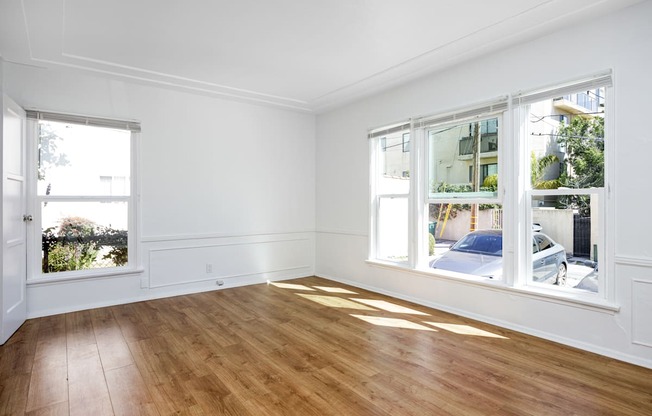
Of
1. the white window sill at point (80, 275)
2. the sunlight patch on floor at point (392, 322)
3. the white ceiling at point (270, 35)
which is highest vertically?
the white ceiling at point (270, 35)

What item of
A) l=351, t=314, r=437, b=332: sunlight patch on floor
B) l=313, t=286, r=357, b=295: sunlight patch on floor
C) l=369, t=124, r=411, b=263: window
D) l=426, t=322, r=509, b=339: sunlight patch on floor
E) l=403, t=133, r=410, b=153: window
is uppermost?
l=403, t=133, r=410, b=153: window

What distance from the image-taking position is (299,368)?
2.60 meters

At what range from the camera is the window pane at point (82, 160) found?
3873mm

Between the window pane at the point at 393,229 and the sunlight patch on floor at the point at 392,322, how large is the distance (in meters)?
1.09

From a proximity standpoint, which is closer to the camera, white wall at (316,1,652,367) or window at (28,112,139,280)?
white wall at (316,1,652,367)

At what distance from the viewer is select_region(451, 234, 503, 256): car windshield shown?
11.7ft

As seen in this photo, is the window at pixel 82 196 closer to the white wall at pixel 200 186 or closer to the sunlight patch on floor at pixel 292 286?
the white wall at pixel 200 186

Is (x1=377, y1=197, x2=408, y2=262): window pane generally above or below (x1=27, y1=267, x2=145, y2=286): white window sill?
above

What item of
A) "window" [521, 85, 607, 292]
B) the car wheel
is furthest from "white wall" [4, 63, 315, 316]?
the car wheel

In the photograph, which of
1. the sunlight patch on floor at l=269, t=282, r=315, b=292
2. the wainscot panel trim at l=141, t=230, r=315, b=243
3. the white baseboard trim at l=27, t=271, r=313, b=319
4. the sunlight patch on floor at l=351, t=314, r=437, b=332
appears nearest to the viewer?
the sunlight patch on floor at l=351, t=314, r=437, b=332

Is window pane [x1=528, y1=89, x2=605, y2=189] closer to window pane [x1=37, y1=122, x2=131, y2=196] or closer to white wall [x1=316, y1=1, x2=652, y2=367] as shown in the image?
white wall [x1=316, y1=1, x2=652, y2=367]

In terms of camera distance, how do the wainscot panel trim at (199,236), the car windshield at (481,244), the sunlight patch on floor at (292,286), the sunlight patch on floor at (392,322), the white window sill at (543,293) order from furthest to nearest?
the sunlight patch on floor at (292,286) → the wainscot panel trim at (199,236) → the car windshield at (481,244) → the sunlight patch on floor at (392,322) → the white window sill at (543,293)

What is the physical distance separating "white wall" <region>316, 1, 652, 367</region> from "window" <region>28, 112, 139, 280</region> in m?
3.25

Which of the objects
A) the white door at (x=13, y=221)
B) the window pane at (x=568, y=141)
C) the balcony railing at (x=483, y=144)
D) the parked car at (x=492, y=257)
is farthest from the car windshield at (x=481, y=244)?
the white door at (x=13, y=221)
